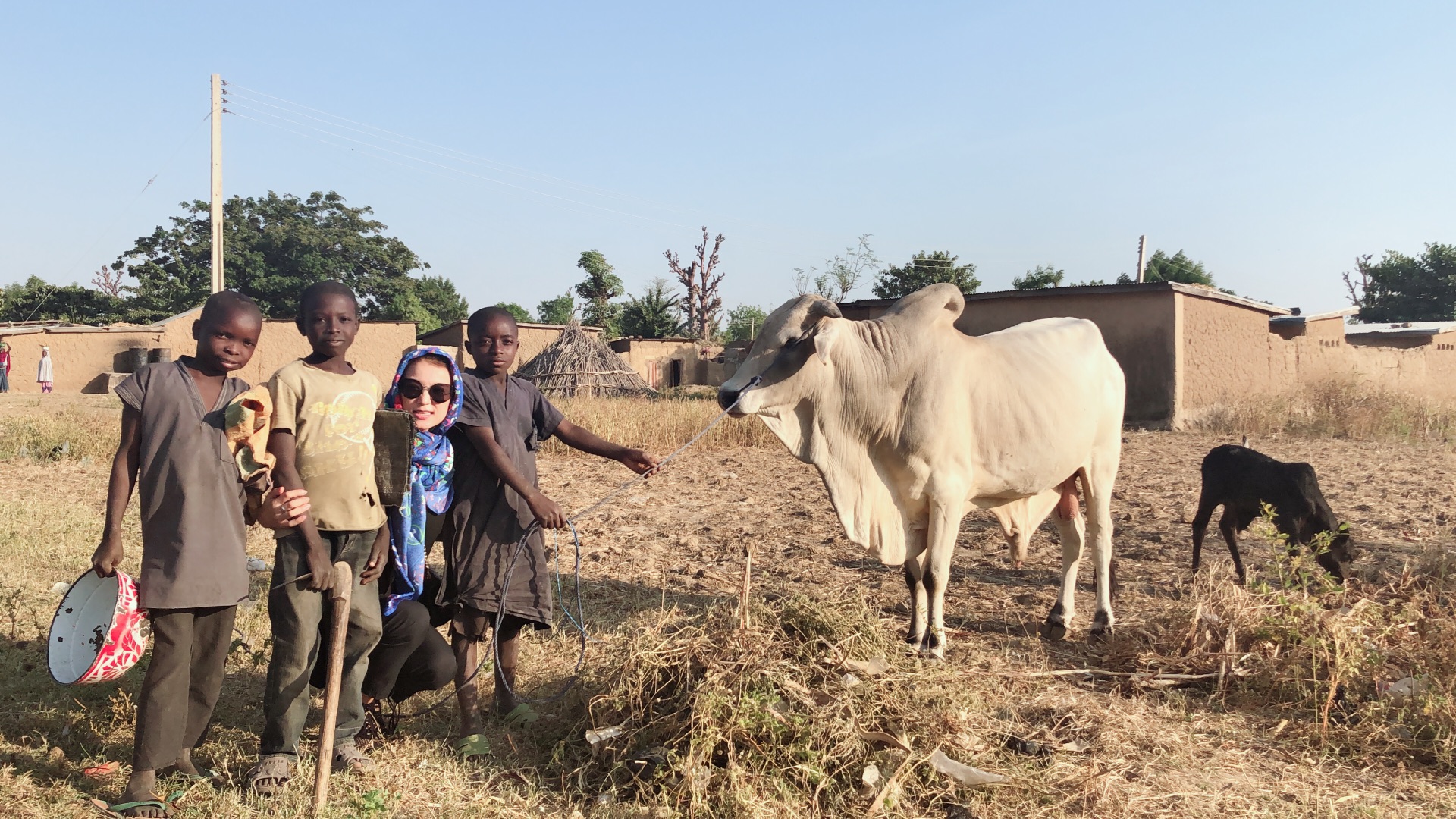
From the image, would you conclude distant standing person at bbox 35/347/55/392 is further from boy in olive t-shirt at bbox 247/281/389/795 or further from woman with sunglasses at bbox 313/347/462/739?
boy in olive t-shirt at bbox 247/281/389/795

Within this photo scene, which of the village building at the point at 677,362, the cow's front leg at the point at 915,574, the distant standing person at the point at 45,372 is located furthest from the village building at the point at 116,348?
the cow's front leg at the point at 915,574

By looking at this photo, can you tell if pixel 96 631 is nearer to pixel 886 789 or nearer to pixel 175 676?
pixel 175 676

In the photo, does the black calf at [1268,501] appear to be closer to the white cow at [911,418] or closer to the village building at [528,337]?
the white cow at [911,418]

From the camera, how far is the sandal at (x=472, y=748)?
10.8 ft

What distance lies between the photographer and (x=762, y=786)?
285 cm

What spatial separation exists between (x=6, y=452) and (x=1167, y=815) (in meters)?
11.2

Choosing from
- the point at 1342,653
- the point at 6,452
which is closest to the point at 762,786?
the point at 1342,653

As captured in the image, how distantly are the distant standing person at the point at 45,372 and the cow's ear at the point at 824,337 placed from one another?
865 inches

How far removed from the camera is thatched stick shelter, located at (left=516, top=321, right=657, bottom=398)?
21266 mm

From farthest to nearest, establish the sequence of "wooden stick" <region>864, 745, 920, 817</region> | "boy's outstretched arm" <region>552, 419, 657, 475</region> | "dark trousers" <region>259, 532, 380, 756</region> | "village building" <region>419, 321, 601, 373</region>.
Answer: "village building" <region>419, 321, 601, 373</region>, "boy's outstretched arm" <region>552, 419, 657, 475</region>, "dark trousers" <region>259, 532, 380, 756</region>, "wooden stick" <region>864, 745, 920, 817</region>

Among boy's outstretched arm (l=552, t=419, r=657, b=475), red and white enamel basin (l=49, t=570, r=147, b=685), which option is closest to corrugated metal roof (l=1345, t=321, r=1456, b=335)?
boy's outstretched arm (l=552, t=419, r=657, b=475)

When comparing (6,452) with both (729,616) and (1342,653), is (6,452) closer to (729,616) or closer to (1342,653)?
(729,616)

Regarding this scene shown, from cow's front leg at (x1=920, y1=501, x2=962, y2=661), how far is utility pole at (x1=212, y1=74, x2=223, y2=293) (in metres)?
14.9

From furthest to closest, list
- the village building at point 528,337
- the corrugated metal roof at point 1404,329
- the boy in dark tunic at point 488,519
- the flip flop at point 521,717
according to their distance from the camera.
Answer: the village building at point 528,337 < the corrugated metal roof at point 1404,329 < the flip flop at point 521,717 < the boy in dark tunic at point 488,519
